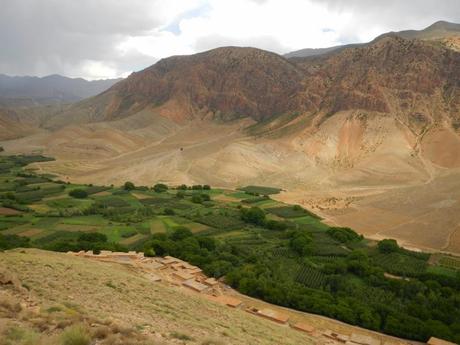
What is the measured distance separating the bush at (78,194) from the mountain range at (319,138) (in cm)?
1836

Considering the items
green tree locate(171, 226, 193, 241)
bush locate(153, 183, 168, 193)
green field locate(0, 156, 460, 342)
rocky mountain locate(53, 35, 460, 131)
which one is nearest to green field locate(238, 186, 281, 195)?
green field locate(0, 156, 460, 342)

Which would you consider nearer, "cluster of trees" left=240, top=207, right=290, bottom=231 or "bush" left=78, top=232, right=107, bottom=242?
"bush" left=78, top=232, right=107, bottom=242

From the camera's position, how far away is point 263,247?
42.6m

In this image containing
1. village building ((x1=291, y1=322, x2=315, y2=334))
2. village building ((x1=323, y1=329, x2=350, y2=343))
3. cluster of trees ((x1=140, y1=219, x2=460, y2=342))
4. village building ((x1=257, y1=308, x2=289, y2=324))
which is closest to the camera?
village building ((x1=323, y1=329, x2=350, y2=343))

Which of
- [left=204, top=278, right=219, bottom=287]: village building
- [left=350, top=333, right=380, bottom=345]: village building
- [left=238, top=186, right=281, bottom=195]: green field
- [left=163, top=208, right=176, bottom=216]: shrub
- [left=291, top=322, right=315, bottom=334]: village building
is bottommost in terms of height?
[left=350, top=333, right=380, bottom=345]: village building

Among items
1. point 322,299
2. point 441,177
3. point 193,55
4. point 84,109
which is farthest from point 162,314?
point 84,109

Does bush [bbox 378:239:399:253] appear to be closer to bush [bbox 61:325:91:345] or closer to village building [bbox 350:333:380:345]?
village building [bbox 350:333:380:345]

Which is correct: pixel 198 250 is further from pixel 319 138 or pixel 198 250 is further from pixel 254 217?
pixel 319 138

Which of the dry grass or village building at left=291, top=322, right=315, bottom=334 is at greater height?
the dry grass

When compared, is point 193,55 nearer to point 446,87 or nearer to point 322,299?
point 446,87

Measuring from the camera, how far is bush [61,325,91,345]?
8.95 m

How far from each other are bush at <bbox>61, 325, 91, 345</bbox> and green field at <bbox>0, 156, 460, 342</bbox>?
71.8 ft

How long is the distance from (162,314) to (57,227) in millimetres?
36480

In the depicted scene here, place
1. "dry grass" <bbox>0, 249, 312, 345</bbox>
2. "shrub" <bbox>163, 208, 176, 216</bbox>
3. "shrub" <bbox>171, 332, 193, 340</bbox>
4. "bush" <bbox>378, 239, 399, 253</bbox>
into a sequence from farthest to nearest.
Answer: "shrub" <bbox>163, 208, 176, 216</bbox> < "bush" <bbox>378, 239, 399, 253</bbox> < "shrub" <bbox>171, 332, 193, 340</bbox> < "dry grass" <bbox>0, 249, 312, 345</bbox>
